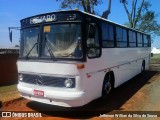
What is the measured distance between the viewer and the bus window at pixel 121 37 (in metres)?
10.9

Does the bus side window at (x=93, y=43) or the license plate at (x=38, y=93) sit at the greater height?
the bus side window at (x=93, y=43)

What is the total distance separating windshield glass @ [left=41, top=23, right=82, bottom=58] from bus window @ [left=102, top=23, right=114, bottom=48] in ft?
5.87

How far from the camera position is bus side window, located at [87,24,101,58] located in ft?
25.0

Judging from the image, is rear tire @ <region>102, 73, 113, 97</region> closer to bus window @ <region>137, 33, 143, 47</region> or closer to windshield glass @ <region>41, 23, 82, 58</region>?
windshield glass @ <region>41, 23, 82, 58</region>

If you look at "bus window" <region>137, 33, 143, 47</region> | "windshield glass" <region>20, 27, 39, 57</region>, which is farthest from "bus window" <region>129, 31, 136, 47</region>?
"windshield glass" <region>20, 27, 39, 57</region>

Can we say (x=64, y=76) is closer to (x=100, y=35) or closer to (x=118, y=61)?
(x=100, y=35)

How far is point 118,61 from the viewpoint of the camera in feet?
35.5

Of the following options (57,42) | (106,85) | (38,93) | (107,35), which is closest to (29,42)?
(57,42)

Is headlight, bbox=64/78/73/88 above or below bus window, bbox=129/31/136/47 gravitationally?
below

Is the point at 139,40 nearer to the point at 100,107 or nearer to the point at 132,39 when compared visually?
the point at 132,39

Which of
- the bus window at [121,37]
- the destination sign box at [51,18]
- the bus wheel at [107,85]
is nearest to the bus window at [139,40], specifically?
the bus window at [121,37]

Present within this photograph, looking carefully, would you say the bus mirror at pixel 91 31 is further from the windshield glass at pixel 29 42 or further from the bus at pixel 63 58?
the windshield glass at pixel 29 42

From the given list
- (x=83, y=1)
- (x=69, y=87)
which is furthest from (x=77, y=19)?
(x=83, y=1)

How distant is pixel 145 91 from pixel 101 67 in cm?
396
